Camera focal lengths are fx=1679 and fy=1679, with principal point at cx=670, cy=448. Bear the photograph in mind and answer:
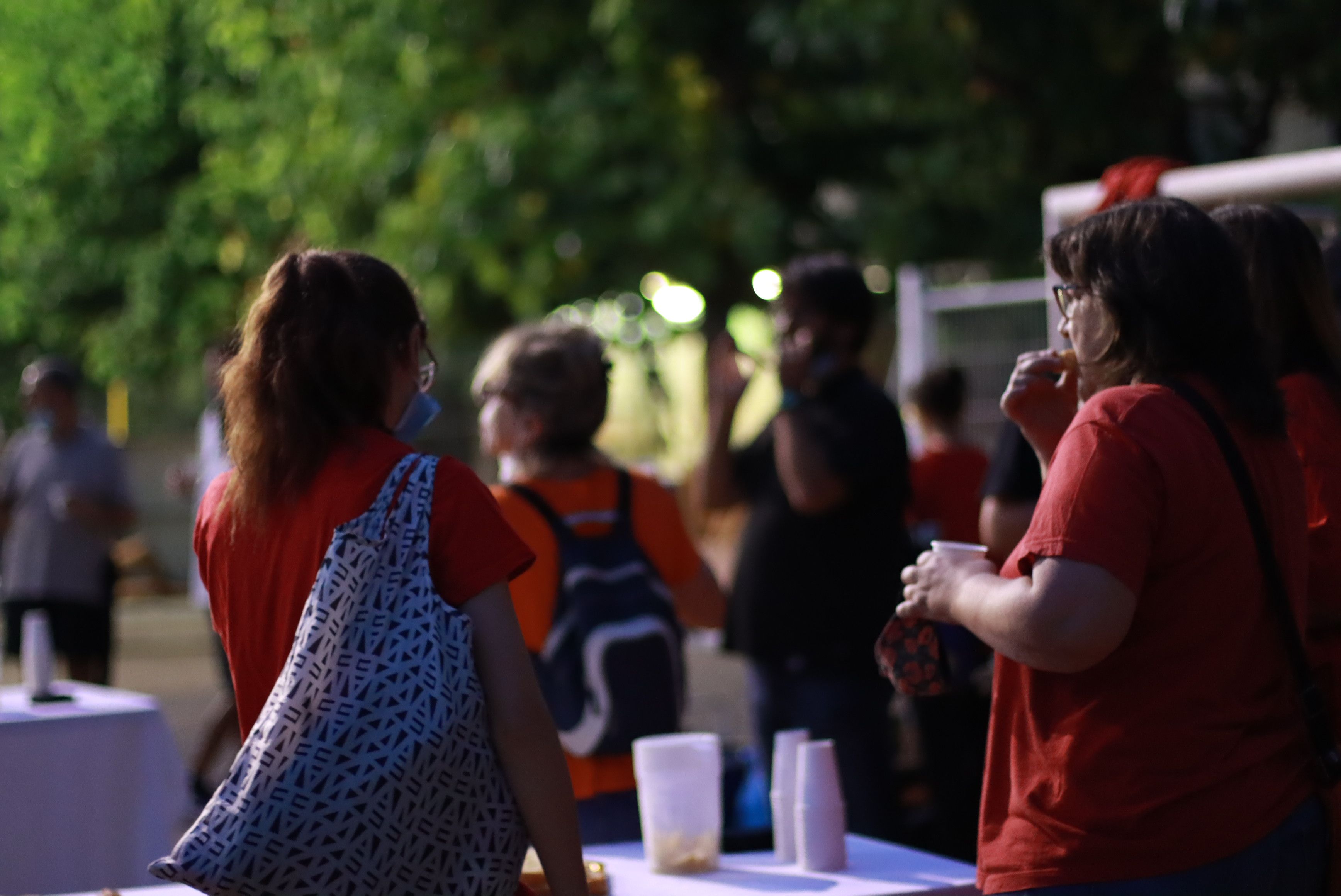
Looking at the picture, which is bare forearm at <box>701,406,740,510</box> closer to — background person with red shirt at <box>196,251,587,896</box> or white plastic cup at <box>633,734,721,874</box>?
white plastic cup at <box>633,734,721,874</box>

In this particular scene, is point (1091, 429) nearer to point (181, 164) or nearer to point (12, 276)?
point (12, 276)

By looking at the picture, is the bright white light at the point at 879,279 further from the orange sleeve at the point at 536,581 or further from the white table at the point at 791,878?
the white table at the point at 791,878

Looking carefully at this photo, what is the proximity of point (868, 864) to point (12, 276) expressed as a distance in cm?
732

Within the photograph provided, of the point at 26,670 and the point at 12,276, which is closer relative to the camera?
Result: the point at 26,670

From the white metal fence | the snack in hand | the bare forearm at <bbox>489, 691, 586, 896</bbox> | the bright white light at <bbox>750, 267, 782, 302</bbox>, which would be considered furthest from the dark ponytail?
the white metal fence

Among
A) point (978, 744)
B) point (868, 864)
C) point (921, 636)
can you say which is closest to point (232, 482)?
point (921, 636)

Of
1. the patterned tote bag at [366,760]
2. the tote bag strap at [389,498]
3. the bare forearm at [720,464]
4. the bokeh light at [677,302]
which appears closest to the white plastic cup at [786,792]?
the patterned tote bag at [366,760]

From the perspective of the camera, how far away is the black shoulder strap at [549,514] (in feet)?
10.4

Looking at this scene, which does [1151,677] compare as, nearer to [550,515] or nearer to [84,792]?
[550,515]

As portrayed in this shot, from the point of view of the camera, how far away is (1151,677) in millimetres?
2033

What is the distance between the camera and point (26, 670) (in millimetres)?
4926

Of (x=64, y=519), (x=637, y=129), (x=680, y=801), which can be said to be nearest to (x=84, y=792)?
(x=680, y=801)

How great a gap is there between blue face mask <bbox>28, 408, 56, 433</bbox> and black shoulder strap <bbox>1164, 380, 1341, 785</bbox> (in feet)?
20.2

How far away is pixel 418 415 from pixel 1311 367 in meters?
1.34
